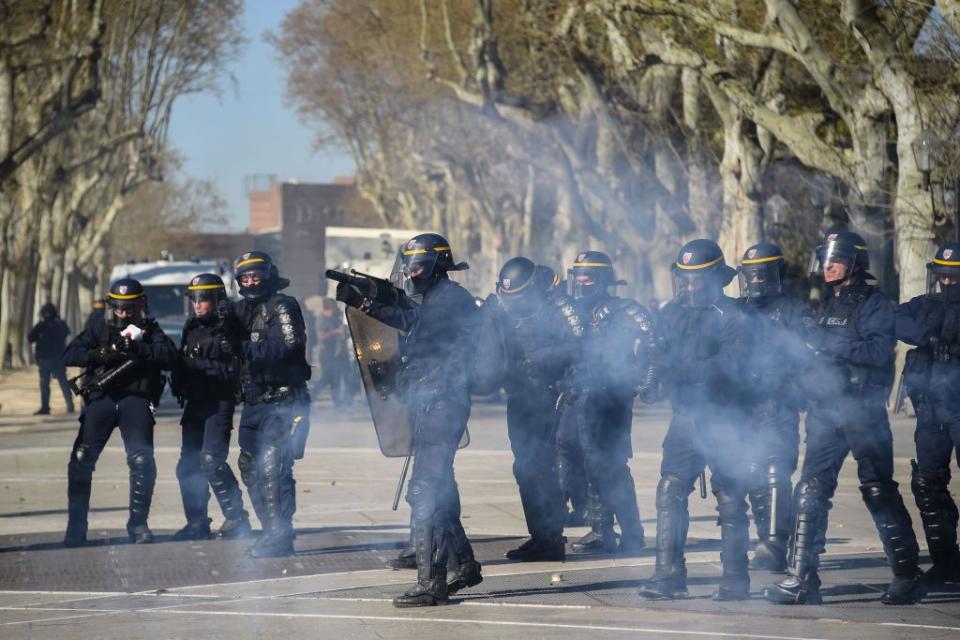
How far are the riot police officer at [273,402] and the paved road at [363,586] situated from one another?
0.31 meters

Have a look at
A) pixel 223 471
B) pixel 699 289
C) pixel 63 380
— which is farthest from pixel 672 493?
pixel 63 380

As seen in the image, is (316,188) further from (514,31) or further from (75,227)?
(514,31)

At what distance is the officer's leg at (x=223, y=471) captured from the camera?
10625 millimetres

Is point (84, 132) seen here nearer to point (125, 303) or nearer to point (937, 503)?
point (125, 303)

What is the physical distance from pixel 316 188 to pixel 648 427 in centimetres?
8914

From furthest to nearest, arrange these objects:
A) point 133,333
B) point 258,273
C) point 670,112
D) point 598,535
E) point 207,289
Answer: point 670,112 < point 207,289 < point 133,333 < point 598,535 < point 258,273

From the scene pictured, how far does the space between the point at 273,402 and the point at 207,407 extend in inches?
42.3

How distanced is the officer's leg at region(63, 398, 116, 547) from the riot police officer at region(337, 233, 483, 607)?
3033 mm

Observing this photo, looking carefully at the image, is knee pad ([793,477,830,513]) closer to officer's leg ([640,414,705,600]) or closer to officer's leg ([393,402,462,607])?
officer's leg ([640,414,705,600])

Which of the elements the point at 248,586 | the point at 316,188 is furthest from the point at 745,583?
the point at 316,188

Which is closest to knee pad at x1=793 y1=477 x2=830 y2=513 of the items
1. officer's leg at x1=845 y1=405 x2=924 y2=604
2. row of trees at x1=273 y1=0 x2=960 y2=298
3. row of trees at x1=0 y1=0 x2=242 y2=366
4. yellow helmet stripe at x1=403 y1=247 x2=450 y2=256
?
officer's leg at x1=845 y1=405 x2=924 y2=604

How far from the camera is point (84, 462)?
10609 millimetres

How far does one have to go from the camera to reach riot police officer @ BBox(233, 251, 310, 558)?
988 cm

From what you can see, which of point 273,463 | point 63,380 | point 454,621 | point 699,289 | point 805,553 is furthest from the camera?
point 63,380
